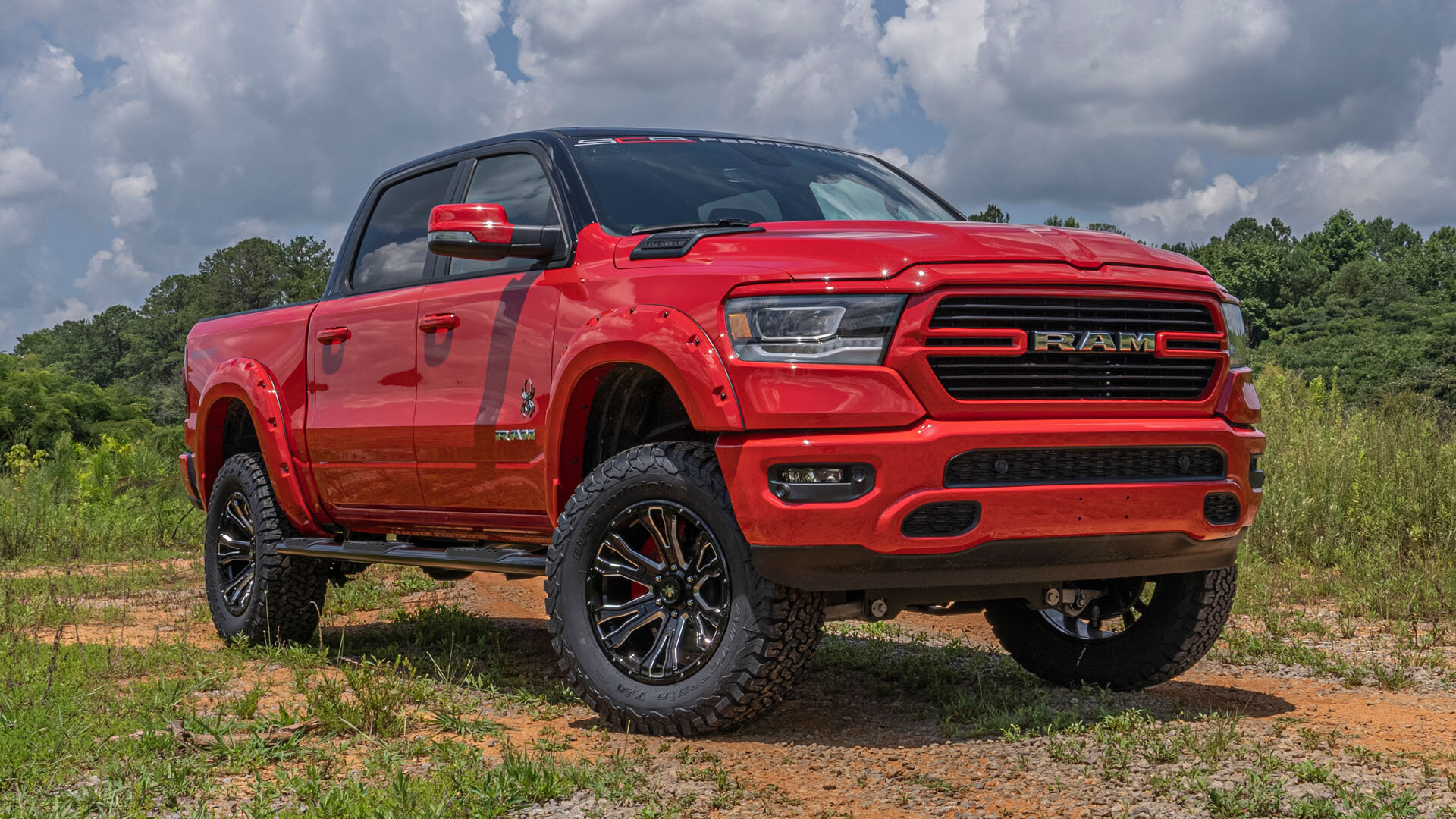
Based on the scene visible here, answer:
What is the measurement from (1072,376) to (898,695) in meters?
1.66

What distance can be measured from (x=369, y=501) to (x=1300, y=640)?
173 inches

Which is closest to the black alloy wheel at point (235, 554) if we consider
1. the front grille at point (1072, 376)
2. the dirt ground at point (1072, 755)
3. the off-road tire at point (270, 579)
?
the off-road tire at point (270, 579)

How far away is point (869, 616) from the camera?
432cm

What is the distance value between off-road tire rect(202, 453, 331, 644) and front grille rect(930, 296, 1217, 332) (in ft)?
13.1

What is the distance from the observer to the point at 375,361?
5.77 metres

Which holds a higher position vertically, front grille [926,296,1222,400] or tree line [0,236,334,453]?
tree line [0,236,334,453]

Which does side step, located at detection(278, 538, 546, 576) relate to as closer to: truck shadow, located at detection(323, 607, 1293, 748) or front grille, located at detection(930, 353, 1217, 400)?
truck shadow, located at detection(323, 607, 1293, 748)

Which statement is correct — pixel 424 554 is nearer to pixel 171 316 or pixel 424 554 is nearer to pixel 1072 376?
pixel 1072 376

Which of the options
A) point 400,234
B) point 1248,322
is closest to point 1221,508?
point 400,234

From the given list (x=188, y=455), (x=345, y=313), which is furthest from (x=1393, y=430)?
(x=188, y=455)

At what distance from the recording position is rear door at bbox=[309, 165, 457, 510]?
5617mm

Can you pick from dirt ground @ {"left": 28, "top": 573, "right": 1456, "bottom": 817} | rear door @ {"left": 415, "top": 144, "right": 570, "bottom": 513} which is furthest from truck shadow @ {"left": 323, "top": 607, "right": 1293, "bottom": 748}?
rear door @ {"left": 415, "top": 144, "right": 570, "bottom": 513}

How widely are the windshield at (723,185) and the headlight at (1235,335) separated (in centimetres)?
139

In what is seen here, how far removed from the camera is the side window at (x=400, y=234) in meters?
5.98
